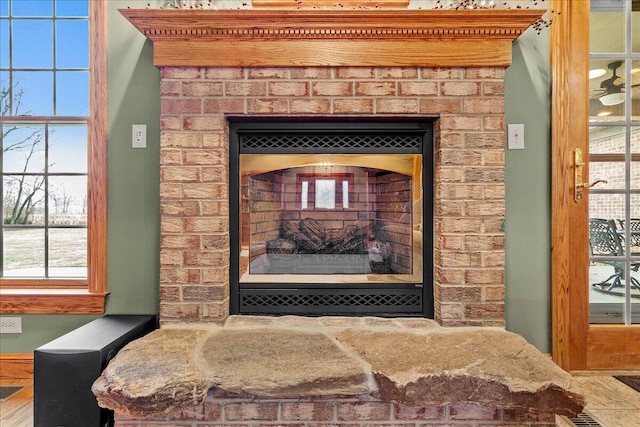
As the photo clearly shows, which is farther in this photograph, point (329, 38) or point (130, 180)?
point (130, 180)

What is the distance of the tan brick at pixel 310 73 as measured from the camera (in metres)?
1.75

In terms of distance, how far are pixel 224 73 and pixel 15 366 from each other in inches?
75.7

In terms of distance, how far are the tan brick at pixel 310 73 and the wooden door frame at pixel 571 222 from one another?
4.01 ft

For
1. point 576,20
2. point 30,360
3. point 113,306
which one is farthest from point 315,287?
point 576,20

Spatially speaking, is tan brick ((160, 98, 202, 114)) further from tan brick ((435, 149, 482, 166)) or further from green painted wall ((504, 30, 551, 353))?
green painted wall ((504, 30, 551, 353))

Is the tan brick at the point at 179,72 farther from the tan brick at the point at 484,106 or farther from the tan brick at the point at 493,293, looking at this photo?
the tan brick at the point at 493,293

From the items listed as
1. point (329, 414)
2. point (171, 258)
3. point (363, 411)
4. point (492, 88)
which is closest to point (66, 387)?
point (171, 258)

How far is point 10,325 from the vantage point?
6.26 ft

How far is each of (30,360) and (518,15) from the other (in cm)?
305

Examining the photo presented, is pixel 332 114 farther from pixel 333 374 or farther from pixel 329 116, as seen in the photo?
pixel 333 374

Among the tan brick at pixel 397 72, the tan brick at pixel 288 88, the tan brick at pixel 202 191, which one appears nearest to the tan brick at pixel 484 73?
the tan brick at pixel 397 72

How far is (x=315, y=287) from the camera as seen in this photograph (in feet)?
6.09

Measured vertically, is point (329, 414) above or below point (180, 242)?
below

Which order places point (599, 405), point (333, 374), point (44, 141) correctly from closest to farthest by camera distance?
Result: 1. point (333, 374)
2. point (599, 405)
3. point (44, 141)
